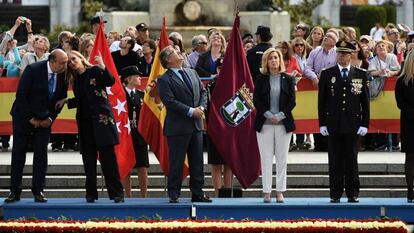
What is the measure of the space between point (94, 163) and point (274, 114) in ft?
7.71

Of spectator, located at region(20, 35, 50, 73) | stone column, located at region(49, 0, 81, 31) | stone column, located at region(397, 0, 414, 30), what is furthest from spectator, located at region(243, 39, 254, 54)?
stone column, located at region(397, 0, 414, 30)

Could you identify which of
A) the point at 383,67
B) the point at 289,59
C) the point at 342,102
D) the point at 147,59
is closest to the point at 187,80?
the point at 342,102

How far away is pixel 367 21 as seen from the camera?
6238 cm

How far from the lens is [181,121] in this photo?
20.3m

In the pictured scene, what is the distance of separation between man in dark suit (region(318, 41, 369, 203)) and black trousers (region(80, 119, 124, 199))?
2.63m

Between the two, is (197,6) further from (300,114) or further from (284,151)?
(284,151)

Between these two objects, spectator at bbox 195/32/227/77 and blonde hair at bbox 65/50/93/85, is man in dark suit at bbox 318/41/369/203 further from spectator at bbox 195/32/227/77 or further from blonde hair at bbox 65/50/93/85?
spectator at bbox 195/32/227/77

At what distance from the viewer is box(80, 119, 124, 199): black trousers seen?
67.2 ft

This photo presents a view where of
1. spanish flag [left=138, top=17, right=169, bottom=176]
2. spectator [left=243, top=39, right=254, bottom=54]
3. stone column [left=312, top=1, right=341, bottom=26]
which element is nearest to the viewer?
spanish flag [left=138, top=17, right=169, bottom=176]

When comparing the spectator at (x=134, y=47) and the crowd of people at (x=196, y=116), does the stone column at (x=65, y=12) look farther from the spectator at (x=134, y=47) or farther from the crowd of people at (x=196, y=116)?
the crowd of people at (x=196, y=116)

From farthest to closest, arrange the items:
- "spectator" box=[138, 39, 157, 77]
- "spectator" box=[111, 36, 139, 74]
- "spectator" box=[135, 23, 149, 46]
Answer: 1. "spectator" box=[135, 23, 149, 46]
2. "spectator" box=[138, 39, 157, 77]
3. "spectator" box=[111, 36, 139, 74]

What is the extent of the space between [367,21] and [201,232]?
45.3 meters

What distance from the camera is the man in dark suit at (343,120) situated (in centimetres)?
2028

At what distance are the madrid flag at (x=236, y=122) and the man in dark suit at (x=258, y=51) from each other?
1738 mm
